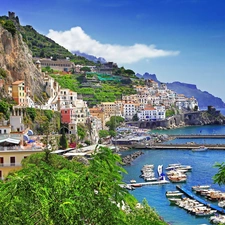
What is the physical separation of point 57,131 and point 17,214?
34.0 m

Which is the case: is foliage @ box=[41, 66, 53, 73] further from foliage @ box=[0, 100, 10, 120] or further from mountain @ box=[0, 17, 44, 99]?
foliage @ box=[0, 100, 10, 120]

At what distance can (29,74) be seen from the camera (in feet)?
138

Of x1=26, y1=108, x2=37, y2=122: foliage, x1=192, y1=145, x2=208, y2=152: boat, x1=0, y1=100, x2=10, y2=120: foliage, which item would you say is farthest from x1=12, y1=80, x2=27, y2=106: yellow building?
x1=192, y1=145, x2=208, y2=152: boat

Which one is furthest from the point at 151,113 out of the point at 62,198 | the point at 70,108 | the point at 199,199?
the point at 62,198

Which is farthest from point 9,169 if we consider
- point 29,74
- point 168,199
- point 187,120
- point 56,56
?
point 56,56

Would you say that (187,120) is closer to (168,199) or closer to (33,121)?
(33,121)

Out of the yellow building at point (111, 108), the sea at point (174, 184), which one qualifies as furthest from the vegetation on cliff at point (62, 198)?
the yellow building at point (111, 108)

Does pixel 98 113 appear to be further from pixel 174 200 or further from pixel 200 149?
pixel 174 200

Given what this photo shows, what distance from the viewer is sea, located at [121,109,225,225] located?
73.0 ft

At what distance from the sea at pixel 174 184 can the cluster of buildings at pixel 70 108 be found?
7.63m

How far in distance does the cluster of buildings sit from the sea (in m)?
7.63

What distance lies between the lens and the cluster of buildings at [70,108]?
62.8 feet

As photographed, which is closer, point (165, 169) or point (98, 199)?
point (98, 199)

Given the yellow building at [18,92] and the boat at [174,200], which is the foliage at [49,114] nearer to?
the yellow building at [18,92]
